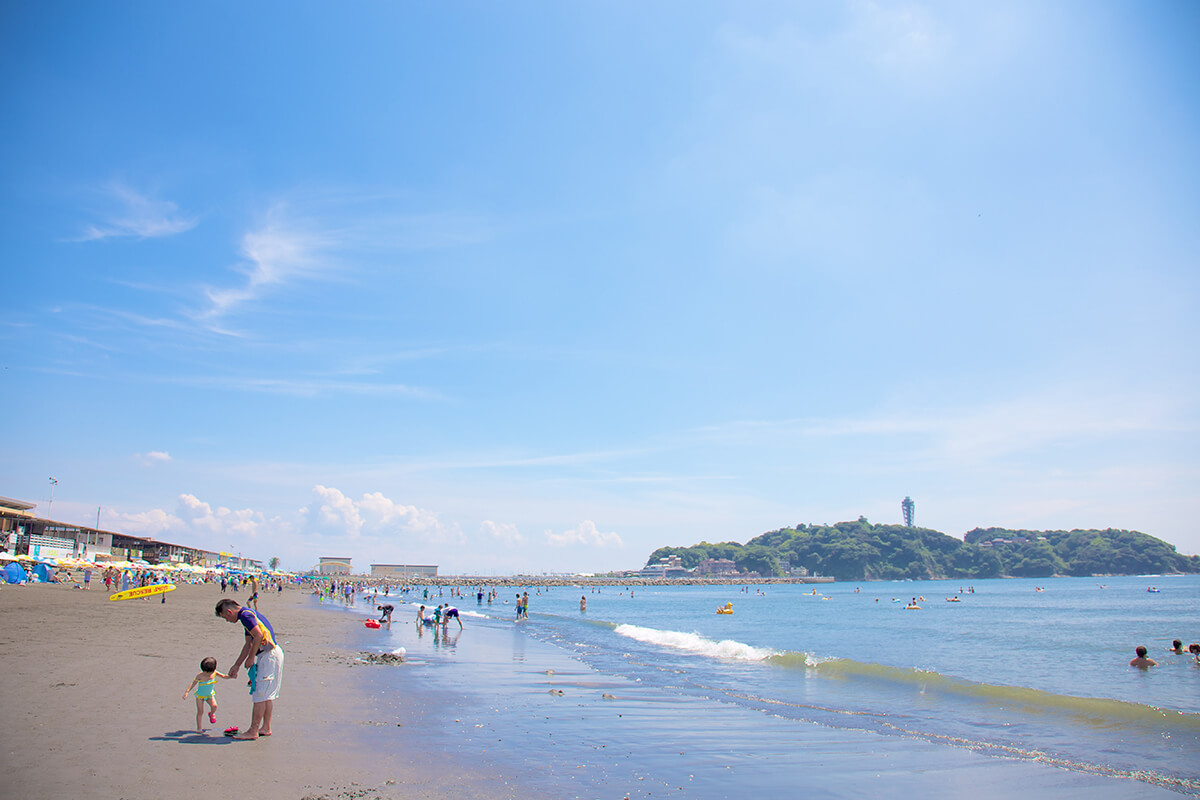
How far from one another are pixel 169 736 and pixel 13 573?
156ft

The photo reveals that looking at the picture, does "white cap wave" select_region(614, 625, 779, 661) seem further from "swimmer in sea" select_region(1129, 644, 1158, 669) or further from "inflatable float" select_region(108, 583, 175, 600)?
"inflatable float" select_region(108, 583, 175, 600)

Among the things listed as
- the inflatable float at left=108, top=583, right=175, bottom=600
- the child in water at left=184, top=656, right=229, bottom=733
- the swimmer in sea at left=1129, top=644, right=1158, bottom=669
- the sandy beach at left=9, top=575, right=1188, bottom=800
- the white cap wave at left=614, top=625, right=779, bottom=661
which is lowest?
the white cap wave at left=614, top=625, right=779, bottom=661

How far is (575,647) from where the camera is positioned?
94.5 feet

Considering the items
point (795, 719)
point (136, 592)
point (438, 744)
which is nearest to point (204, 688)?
point (438, 744)

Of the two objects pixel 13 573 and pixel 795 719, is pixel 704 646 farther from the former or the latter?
pixel 13 573

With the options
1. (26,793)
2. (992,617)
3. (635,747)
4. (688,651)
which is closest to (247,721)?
(26,793)

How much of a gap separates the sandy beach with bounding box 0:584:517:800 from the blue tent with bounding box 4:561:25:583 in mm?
32966

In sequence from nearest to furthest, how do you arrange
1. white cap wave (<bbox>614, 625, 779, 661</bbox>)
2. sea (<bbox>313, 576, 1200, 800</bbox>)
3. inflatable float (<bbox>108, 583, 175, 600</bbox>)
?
sea (<bbox>313, 576, 1200, 800</bbox>), white cap wave (<bbox>614, 625, 779, 661</bbox>), inflatable float (<bbox>108, 583, 175, 600</bbox>)

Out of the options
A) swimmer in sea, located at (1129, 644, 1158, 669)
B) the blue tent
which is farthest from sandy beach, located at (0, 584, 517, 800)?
the blue tent

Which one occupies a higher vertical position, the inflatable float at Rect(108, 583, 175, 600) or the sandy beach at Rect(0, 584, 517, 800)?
the sandy beach at Rect(0, 584, 517, 800)

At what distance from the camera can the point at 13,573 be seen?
42500 millimetres

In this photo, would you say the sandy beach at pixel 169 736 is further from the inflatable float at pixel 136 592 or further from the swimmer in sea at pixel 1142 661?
the swimmer in sea at pixel 1142 661

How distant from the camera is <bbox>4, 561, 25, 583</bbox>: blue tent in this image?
1657 inches

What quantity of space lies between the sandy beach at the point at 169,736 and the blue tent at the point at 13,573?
33.0 meters
